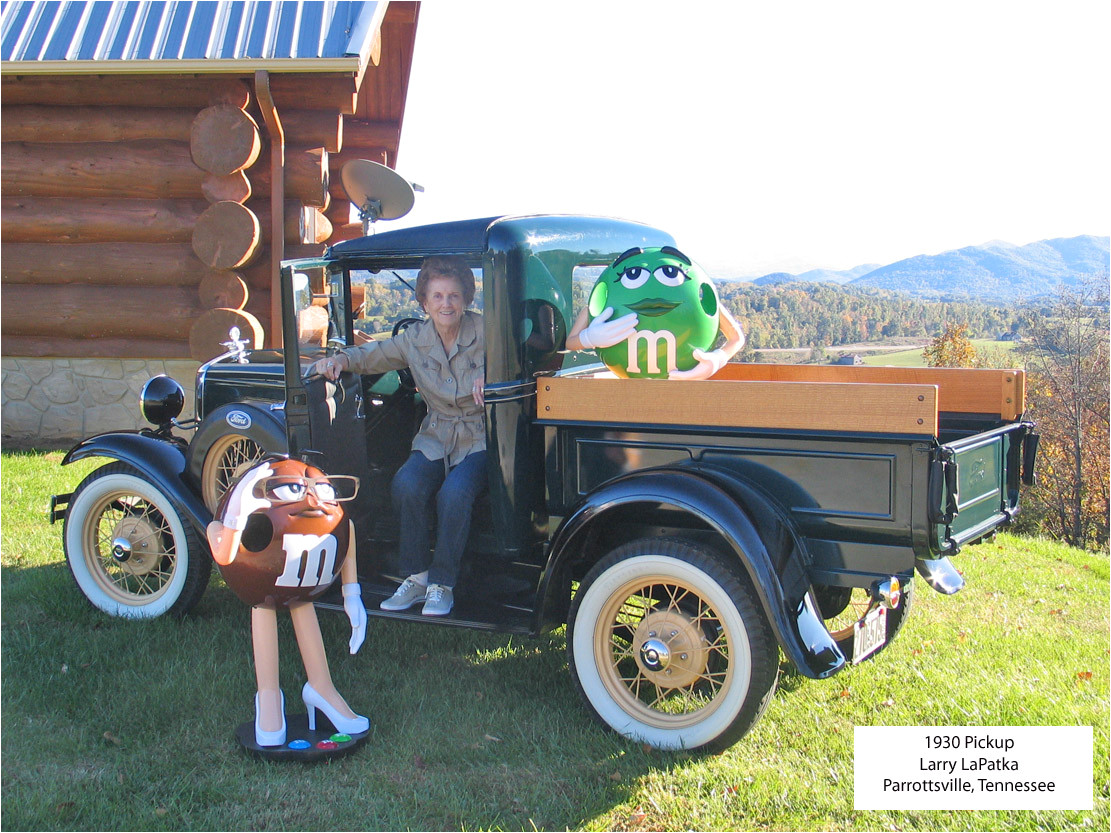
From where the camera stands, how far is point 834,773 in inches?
122

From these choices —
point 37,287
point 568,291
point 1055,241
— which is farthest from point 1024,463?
point 1055,241

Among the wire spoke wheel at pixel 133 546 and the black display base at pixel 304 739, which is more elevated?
the wire spoke wheel at pixel 133 546

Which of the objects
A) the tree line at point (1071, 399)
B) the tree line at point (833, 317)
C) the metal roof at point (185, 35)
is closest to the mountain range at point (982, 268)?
the tree line at point (833, 317)

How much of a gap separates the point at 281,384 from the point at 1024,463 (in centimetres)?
361

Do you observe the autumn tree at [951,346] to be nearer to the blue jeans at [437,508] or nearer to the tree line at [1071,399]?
the tree line at [1071,399]

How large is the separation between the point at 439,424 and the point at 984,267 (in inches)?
2501

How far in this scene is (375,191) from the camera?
18.0 feet

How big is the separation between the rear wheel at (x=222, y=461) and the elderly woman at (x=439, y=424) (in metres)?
0.95

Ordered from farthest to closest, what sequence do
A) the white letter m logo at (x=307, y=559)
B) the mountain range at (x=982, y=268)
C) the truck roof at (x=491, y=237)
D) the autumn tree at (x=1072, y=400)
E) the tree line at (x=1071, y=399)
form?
the mountain range at (x=982, y=268), the autumn tree at (x=1072, y=400), the tree line at (x=1071, y=399), the truck roof at (x=491, y=237), the white letter m logo at (x=307, y=559)

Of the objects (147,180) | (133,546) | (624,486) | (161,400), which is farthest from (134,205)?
(624,486)

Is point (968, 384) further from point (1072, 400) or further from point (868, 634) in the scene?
point (1072, 400)

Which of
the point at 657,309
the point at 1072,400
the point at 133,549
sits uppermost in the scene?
the point at 657,309

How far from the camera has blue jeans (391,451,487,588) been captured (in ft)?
12.1

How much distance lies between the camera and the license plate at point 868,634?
310 cm
